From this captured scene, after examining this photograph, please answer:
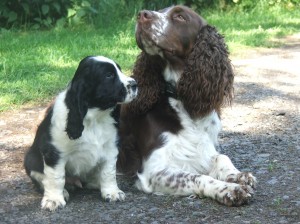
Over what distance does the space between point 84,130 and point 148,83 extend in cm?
88

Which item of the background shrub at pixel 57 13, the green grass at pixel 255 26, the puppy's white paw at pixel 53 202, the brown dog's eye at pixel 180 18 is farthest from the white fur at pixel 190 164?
the background shrub at pixel 57 13

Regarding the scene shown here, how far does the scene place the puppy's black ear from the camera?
4.22m

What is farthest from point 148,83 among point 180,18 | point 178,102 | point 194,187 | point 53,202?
point 53,202

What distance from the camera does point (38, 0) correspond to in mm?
12648

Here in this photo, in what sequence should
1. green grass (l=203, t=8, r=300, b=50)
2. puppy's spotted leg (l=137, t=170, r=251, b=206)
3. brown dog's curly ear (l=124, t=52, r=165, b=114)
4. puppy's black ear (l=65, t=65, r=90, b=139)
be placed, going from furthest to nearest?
green grass (l=203, t=8, r=300, b=50), brown dog's curly ear (l=124, t=52, r=165, b=114), puppy's spotted leg (l=137, t=170, r=251, b=206), puppy's black ear (l=65, t=65, r=90, b=139)

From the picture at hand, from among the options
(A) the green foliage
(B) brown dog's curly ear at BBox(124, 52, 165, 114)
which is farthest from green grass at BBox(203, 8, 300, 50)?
(B) brown dog's curly ear at BBox(124, 52, 165, 114)

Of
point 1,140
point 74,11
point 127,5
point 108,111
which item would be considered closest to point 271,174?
point 108,111

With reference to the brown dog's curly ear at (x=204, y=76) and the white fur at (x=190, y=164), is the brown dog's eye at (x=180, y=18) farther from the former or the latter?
the white fur at (x=190, y=164)

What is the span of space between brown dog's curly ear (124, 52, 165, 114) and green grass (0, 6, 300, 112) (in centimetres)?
249

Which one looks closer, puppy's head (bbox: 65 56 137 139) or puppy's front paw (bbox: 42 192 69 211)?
puppy's head (bbox: 65 56 137 139)

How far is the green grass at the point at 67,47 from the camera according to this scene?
783 cm

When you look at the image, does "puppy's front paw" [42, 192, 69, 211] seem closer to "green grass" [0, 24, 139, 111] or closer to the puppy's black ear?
the puppy's black ear

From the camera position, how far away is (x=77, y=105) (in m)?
4.25

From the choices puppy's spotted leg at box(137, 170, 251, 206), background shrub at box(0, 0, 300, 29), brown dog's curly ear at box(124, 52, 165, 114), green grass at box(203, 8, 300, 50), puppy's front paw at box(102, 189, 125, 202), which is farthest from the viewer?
background shrub at box(0, 0, 300, 29)
